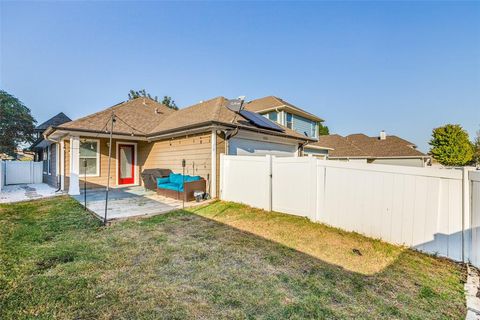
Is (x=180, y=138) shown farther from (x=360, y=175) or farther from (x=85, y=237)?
(x=360, y=175)

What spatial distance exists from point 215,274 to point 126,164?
36.1 ft

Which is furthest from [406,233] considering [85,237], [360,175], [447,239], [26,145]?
[26,145]

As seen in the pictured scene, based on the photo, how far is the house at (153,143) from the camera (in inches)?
340

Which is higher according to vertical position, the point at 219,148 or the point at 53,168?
the point at 219,148

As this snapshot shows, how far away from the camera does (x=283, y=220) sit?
595 centimetres

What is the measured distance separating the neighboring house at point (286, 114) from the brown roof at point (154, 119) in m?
4.55

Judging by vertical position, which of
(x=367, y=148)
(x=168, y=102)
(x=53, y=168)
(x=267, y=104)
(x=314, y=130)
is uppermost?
(x=168, y=102)

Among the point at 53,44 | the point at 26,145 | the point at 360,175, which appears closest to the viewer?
the point at 360,175

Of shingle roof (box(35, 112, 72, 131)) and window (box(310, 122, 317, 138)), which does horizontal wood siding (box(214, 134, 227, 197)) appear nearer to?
window (box(310, 122, 317, 138))

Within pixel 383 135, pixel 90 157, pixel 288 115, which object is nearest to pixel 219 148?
pixel 90 157

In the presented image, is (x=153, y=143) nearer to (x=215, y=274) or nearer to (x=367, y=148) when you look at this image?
(x=215, y=274)

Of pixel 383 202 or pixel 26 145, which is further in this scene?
pixel 26 145

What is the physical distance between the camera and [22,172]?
14648mm

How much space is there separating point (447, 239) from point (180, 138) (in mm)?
9018
